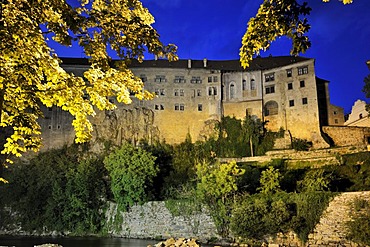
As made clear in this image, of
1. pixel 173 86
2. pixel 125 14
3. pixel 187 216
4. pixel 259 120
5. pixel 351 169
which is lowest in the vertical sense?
pixel 187 216

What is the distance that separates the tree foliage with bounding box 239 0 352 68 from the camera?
5.10 m

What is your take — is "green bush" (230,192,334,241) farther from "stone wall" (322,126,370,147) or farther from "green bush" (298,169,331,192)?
"stone wall" (322,126,370,147)

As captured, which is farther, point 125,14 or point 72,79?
point 125,14

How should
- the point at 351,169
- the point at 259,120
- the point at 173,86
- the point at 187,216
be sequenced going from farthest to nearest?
the point at 173,86, the point at 259,120, the point at 351,169, the point at 187,216

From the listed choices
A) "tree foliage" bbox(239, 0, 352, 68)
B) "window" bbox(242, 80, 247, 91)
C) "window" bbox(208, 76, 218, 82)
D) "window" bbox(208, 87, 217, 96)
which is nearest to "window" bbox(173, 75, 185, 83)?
"window" bbox(208, 76, 218, 82)

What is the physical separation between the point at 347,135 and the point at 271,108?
435 inches

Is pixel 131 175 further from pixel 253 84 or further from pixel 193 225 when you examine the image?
pixel 253 84

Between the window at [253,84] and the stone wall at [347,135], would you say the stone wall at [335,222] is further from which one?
the window at [253,84]

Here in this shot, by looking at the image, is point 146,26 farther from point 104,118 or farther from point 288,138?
point 104,118

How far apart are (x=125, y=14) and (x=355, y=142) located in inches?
1786

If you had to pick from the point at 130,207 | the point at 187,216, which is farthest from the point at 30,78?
the point at 130,207

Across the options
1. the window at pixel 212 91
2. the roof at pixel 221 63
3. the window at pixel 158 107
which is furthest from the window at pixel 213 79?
the window at pixel 158 107

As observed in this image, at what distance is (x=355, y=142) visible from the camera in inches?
1785

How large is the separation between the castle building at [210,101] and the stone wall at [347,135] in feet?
10.5
